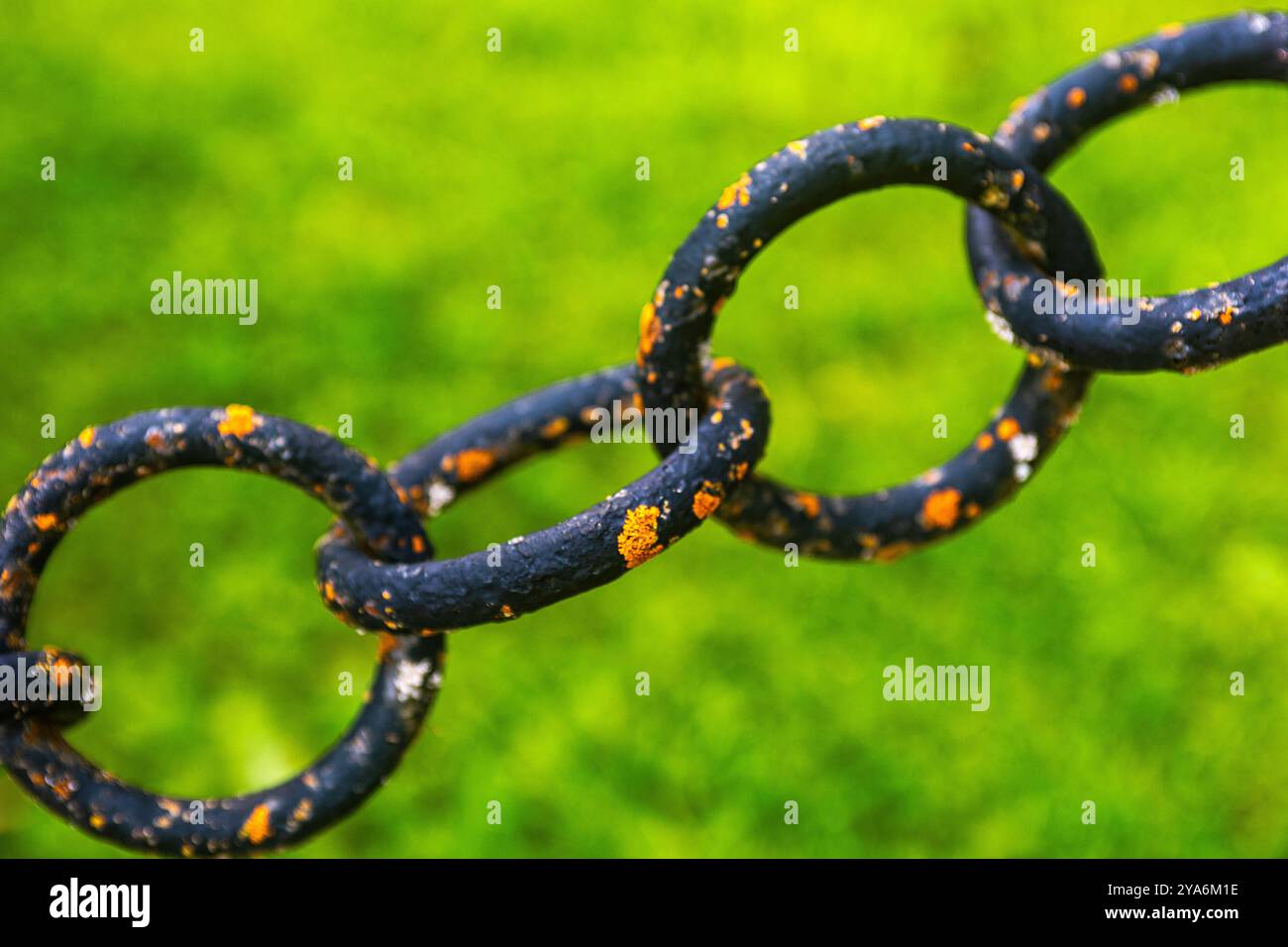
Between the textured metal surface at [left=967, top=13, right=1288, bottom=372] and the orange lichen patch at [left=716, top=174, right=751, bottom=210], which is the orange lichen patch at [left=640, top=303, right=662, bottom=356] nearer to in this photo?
the orange lichen patch at [left=716, top=174, right=751, bottom=210]

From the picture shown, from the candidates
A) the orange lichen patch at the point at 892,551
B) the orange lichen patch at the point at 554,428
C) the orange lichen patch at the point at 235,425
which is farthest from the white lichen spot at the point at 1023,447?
the orange lichen patch at the point at 235,425

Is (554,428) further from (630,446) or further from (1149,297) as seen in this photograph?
(630,446)

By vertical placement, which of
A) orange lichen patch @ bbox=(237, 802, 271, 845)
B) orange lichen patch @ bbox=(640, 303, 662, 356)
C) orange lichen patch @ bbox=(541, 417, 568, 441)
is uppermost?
orange lichen patch @ bbox=(640, 303, 662, 356)

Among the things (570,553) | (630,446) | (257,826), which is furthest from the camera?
(630,446)

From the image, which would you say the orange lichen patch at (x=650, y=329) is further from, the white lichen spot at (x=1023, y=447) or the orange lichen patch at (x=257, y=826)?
the orange lichen patch at (x=257, y=826)

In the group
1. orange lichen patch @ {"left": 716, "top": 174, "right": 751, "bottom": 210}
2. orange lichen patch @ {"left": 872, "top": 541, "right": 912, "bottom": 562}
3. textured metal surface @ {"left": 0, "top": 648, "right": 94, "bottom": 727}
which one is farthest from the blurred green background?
orange lichen patch @ {"left": 716, "top": 174, "right": 751, "bottom": 210}

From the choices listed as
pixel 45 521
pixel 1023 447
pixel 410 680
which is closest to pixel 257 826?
pixel 410 680

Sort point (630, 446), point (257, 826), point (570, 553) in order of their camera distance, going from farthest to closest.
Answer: point (630, 446)
point (257, 826)
point (570, 553)
